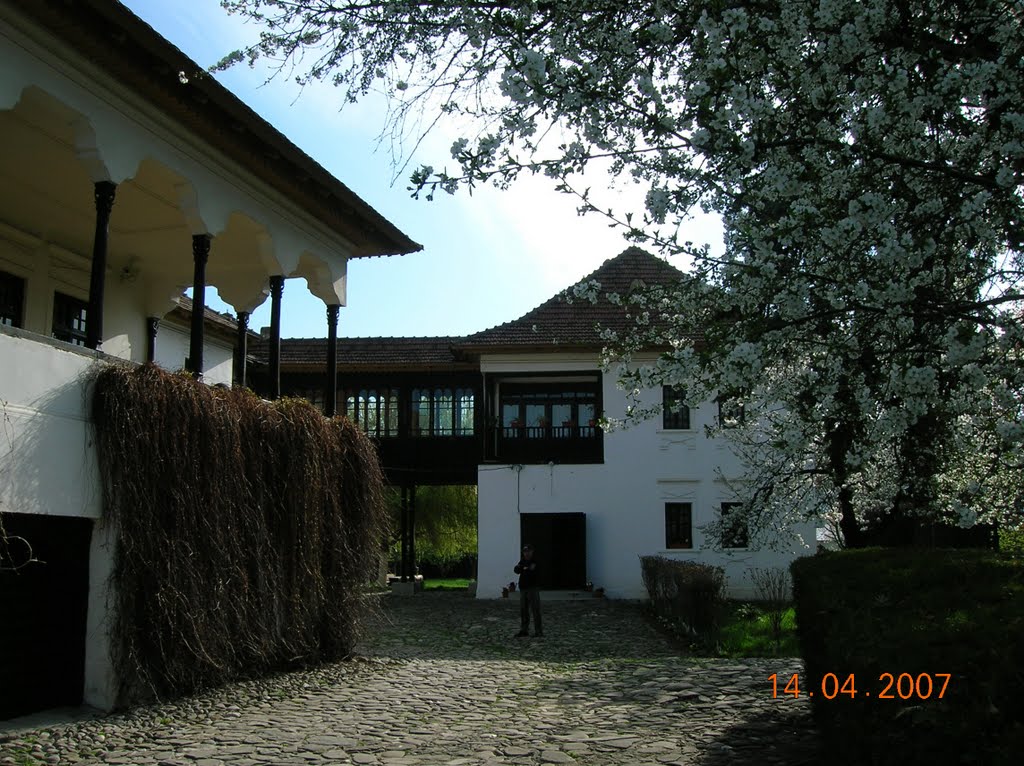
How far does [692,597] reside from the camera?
603 inches

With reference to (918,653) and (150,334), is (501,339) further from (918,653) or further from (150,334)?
(918,653)

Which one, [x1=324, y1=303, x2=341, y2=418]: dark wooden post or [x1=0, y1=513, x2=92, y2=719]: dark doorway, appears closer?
[x1=0, y1=513, x2=92, y2=719]: dark doorway

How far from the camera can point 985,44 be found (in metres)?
5.48

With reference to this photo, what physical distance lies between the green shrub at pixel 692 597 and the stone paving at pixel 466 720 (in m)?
2.63

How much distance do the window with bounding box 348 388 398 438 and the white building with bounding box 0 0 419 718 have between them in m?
11.7

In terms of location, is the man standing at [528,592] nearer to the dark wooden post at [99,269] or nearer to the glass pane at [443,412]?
the dark wooden post at [99,269]

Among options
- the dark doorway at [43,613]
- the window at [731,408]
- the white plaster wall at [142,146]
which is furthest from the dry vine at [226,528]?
the window at [731,408]

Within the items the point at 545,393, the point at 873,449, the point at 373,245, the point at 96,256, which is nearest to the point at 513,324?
the point at 545,393

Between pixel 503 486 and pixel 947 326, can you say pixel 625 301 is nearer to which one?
pixel 947 326

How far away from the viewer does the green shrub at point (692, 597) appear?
49.4ft

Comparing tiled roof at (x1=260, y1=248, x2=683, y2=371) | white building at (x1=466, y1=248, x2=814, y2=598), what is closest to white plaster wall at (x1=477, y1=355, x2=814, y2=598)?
white building at (x1=466, y1=248, x2=814, y2=598)

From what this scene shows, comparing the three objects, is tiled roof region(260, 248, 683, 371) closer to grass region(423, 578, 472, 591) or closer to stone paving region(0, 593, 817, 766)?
grass region(423, 578, 472, 591)

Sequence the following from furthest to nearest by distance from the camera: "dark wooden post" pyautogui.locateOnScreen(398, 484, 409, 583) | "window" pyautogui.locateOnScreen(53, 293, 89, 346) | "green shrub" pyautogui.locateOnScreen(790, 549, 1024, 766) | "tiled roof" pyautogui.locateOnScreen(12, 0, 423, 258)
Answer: "dark wooden post" pyautogui.locateOnScreen(398, 484, 409, 583) → "window" pyautogui.locateOnScreen(53, 293, 89, 346) → "tiled roof" pyautogui.locateOnScreen(12, 0, 423, 258) → "green shrub" pyautogui.locateOnScreen(790, 549, 1024, 766)

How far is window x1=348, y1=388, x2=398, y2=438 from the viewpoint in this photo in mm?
26484
